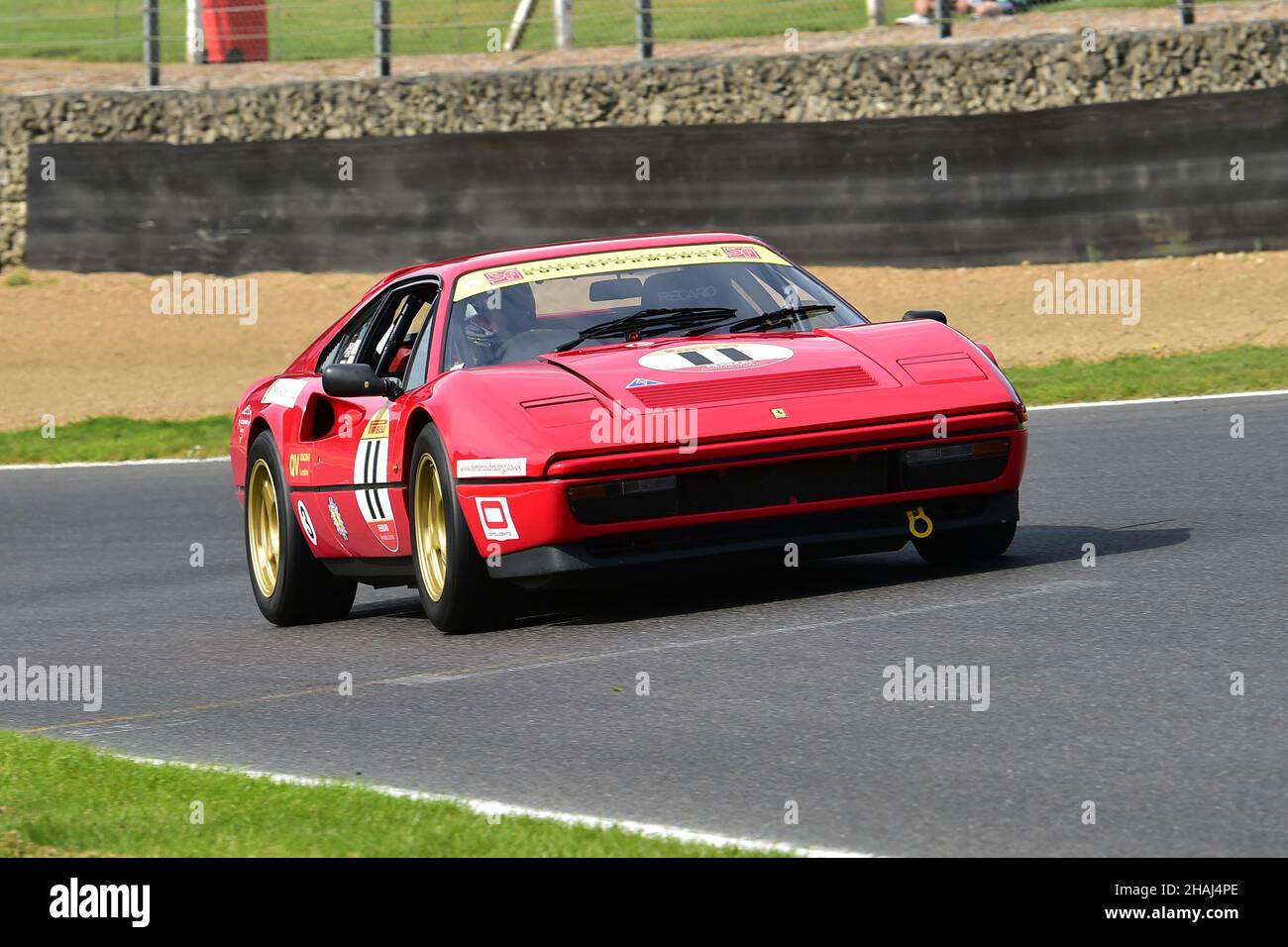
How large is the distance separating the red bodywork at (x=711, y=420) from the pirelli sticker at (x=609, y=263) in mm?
485

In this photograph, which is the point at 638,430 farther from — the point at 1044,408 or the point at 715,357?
the point at 1044,408

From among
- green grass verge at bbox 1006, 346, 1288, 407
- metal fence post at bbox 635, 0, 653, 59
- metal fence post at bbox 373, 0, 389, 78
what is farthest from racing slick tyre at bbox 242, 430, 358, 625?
metal fence post at bbox 373, 0, 389, 78

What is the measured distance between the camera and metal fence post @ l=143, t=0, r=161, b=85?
963 inches

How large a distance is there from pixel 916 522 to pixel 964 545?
78cm

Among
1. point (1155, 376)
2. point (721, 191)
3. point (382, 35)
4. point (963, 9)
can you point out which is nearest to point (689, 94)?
point (382, 35)

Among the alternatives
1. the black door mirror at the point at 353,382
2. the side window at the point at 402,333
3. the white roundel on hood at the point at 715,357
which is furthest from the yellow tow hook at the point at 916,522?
the side window at the point at 402,333

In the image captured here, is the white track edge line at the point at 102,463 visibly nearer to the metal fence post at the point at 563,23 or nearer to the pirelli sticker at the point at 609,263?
the pirelli sticker at the point at 609,263

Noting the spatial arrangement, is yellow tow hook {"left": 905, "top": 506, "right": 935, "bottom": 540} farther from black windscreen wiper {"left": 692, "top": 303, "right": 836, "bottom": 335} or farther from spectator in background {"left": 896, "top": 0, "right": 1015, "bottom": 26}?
spectator in background {"left": 896, "top": 0, "right": 1015, "bottom": 26}

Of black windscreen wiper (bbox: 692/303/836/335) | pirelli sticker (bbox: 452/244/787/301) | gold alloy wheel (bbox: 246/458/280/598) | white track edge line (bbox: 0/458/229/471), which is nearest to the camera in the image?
black windscreen wiper (bbox: 692/303/836/335)

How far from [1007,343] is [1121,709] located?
42.9 ft

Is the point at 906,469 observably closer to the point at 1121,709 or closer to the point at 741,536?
the point at 741,536

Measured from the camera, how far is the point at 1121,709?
18.7 feet

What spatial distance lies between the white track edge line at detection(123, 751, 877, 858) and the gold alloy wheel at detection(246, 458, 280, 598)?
3400 millimetres

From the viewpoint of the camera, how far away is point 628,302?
8422 mm
